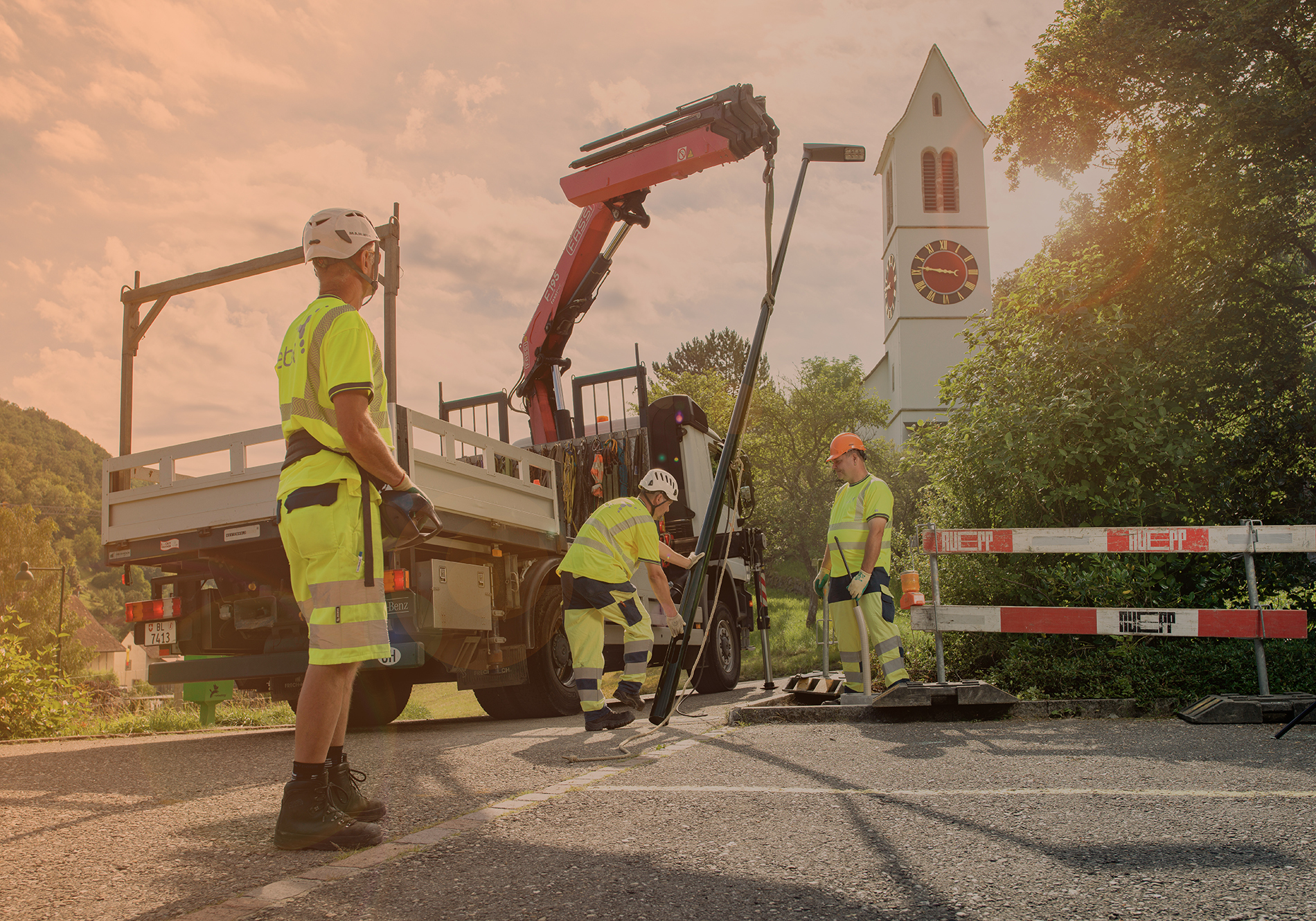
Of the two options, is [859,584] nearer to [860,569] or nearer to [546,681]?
[860,569]

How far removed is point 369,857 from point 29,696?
742 centimetres

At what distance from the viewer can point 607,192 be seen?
9.91m

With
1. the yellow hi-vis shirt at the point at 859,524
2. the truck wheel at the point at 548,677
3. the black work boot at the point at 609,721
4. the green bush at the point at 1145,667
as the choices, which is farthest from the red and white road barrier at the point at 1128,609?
the truck wheel at the point at 548,677

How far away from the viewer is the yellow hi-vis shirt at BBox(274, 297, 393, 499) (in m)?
2.97

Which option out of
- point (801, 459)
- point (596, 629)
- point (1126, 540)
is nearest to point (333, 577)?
point (596, 629)

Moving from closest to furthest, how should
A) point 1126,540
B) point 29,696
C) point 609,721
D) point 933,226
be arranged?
point 609,721
point 1126,540
point 29,696
point 933,226

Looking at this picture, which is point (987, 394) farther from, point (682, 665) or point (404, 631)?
point (404, 631)

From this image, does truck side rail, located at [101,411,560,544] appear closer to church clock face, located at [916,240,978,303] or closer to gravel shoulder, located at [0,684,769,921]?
gravel shoulder, located at [0,684,769,921]

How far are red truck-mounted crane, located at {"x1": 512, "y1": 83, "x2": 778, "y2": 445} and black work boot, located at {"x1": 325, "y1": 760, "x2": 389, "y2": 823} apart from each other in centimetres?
709

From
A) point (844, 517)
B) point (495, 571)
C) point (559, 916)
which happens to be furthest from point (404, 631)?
point (559, 916)

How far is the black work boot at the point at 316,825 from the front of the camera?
2756mm

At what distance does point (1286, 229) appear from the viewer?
889cm

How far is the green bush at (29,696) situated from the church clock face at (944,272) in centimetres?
5133

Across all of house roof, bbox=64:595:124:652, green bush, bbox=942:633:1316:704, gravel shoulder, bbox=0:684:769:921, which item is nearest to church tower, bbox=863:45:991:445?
green bush, bbox=942:633:1316:704
